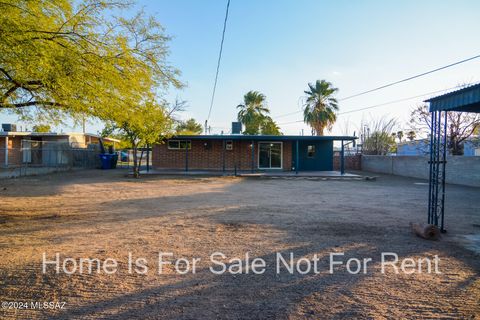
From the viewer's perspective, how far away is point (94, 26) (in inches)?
218

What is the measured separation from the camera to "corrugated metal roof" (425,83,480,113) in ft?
17.2

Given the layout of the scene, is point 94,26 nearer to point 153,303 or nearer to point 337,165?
point 153,303

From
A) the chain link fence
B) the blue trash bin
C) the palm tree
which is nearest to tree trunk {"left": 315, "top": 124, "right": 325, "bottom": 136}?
the palm tree

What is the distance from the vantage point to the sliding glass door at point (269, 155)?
22.7 metres

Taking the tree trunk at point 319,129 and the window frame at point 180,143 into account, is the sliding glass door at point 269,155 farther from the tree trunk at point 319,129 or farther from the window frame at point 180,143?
the tree trunk at point 319,129

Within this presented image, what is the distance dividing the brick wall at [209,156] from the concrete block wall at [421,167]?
8.15m

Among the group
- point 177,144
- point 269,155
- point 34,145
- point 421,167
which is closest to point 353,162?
point 421,167

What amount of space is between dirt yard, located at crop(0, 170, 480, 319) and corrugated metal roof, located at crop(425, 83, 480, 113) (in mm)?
2534

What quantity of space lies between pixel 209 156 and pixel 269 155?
4.58 metres

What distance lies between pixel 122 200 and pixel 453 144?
2219 centimetres

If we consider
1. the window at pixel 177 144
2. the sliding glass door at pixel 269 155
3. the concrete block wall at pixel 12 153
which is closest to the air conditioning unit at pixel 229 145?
the sliding glass door at pixel 269 155

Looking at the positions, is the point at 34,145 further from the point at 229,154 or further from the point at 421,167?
the point at 421,167

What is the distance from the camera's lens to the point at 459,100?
18.4 ft

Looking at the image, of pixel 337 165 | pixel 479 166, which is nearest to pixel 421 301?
pixel 479 166
